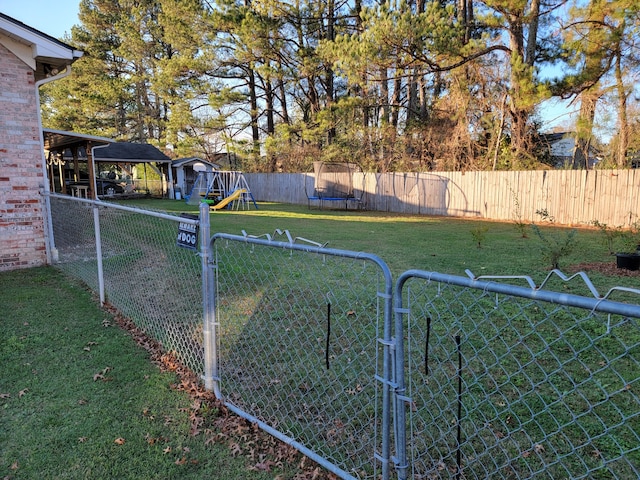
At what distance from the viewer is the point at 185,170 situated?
28.2 m

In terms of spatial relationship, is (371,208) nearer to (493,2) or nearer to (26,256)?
(493,2)

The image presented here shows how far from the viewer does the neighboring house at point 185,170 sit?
2691cm

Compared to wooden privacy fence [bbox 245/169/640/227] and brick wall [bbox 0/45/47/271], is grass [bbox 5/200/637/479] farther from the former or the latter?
wooden privacy fence [bbox 245/169/640/227]

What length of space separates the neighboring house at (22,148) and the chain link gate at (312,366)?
168 inches

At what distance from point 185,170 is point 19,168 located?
22120mm

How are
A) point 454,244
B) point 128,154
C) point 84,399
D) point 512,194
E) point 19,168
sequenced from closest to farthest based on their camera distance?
point 84,399
point 19,168
point 454,244
point 512,194
point 128,154

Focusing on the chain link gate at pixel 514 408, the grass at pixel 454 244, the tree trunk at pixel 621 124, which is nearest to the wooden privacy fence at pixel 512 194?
the grass at pixel 454 244

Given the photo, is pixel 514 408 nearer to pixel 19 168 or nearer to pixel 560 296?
pixel 560 296

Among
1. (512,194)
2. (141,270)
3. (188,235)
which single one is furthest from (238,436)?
(512,194)

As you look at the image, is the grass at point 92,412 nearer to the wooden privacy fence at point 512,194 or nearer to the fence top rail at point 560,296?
the fence top rail at point 560,296

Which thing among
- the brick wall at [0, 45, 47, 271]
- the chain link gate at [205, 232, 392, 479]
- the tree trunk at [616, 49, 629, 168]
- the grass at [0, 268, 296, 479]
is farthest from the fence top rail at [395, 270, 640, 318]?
the tree trunk at [616, 49, 629, 168]

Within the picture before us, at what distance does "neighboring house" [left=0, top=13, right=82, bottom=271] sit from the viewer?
6.56 metres

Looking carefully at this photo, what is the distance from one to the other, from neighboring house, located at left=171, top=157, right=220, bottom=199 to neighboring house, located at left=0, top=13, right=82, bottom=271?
19.7 meters

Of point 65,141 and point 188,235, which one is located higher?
point 65,141
